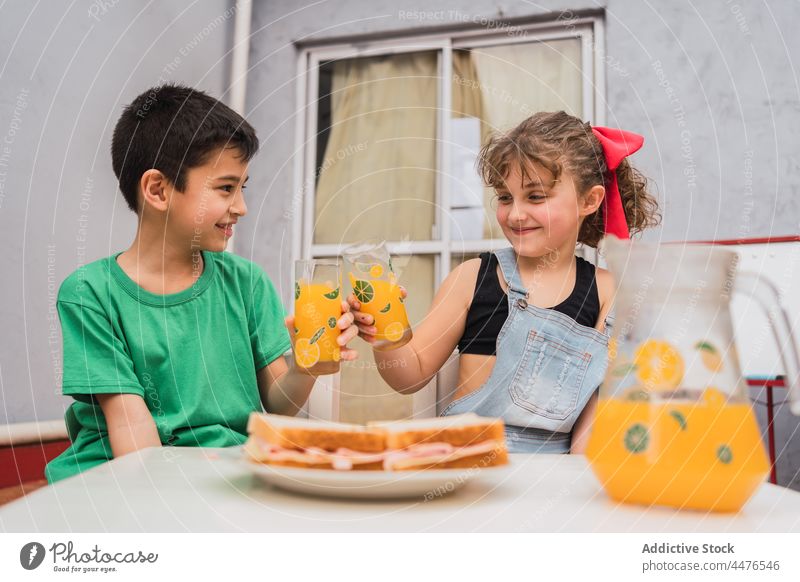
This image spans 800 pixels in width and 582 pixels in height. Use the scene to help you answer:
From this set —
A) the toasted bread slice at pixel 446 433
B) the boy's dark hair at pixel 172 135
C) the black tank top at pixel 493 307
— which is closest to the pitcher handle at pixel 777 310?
the toasted bread slice at pixel 446 433

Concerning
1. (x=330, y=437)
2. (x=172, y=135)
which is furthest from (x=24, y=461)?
(x=330, y=437)

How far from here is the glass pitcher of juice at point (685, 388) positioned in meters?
0.28

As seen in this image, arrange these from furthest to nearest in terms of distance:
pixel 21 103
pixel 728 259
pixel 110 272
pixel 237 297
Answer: pixel 21 103
pixel 237 297
pixel 110 272
pixel 728 259

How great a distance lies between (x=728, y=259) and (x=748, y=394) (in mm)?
64

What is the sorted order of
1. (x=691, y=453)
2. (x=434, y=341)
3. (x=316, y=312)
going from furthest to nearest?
(x=434, y=341) < (x=316, y=312) < (x=691, y=453)

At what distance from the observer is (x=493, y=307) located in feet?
2.44

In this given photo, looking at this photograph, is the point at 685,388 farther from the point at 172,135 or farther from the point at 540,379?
the point at 172,135

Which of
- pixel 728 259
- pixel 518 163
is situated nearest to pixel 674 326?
pixel 728 259

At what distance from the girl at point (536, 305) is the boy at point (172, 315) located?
6.6 inches

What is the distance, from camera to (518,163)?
0.73 metres

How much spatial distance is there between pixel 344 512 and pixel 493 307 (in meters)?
0.47

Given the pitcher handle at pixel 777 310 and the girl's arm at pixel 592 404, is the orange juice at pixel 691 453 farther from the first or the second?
the girl's arm at pixel 592 404
